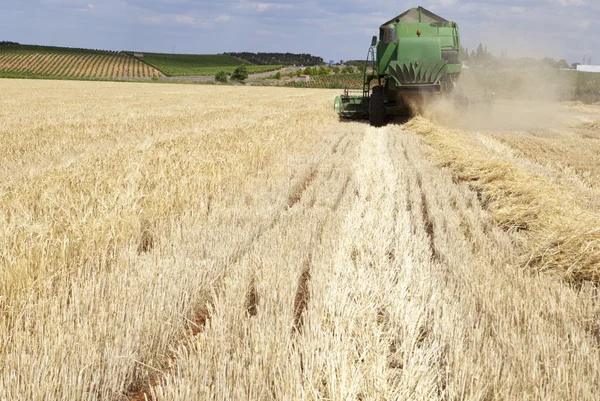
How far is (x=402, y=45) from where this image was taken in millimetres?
13156

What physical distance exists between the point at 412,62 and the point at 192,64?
135 metres

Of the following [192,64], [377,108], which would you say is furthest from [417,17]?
[192,64]

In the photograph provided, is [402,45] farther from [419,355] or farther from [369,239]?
[419,355]

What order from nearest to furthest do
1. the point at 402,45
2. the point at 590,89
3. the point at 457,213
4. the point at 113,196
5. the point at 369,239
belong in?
the point at 369,239, the point at 113,196, the point at 457,213, the point at 402,45, the point at 590,89

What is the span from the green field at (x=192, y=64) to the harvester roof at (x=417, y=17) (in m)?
100

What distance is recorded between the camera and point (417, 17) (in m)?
14.5

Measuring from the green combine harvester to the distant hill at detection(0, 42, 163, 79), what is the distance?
78188mm

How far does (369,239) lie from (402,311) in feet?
4.23

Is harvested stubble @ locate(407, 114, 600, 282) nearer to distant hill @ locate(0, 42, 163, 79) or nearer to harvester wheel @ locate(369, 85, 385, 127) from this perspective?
harvester wheel @ locate(369, 85, 385, 127)

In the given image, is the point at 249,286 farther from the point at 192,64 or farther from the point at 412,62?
the point at 192,64

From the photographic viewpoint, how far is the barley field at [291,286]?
1.87 metres

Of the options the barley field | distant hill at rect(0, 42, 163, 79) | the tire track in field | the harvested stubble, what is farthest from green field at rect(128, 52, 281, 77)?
the tire track in field

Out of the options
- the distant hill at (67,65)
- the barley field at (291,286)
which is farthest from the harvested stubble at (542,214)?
the distant hill at (67,65)

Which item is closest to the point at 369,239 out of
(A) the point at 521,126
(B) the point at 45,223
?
(B) the point at 45,223
